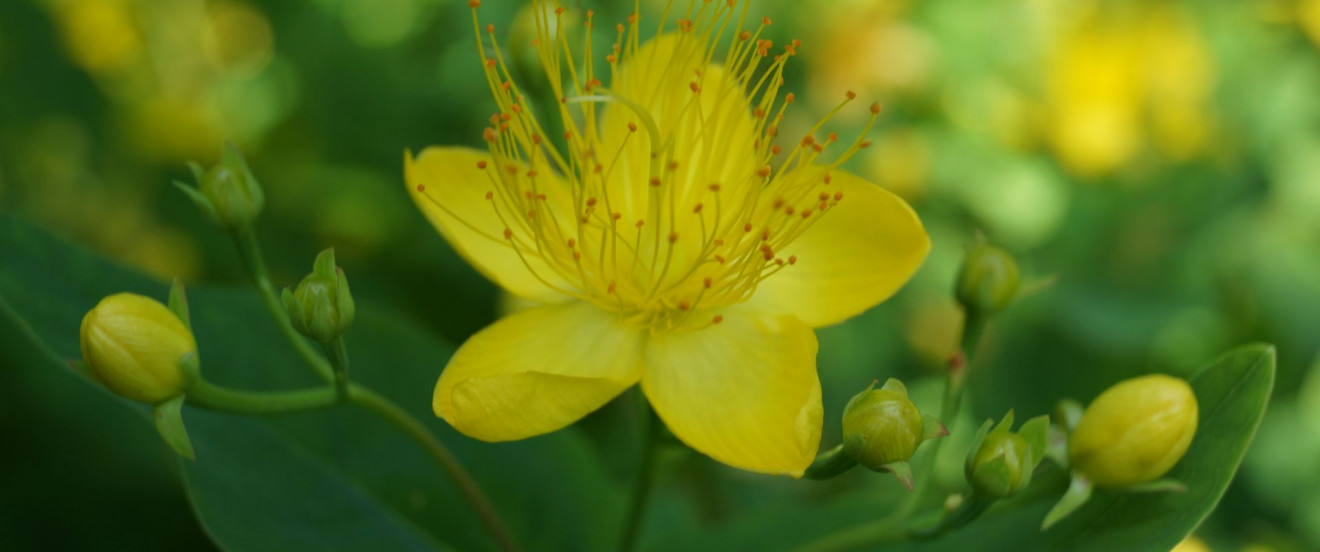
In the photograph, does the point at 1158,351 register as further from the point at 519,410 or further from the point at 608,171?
the point at 519,410

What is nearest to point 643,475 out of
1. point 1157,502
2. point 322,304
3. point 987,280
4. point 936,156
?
point 322,304

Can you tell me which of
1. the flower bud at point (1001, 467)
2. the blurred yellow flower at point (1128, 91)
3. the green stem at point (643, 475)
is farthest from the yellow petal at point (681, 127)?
the blurred yellow flower at point (1128, 91)

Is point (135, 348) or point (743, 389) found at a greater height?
point (135, 348)

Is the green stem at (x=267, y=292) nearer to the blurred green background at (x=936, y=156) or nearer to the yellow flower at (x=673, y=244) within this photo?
the yellow flower at (x=673, y=244)

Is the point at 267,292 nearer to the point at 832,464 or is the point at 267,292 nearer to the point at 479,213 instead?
the point at 479,213

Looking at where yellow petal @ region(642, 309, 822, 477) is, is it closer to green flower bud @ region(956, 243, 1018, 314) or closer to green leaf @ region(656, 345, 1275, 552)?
green leaf @ region(656, 345, 1275, 552)
